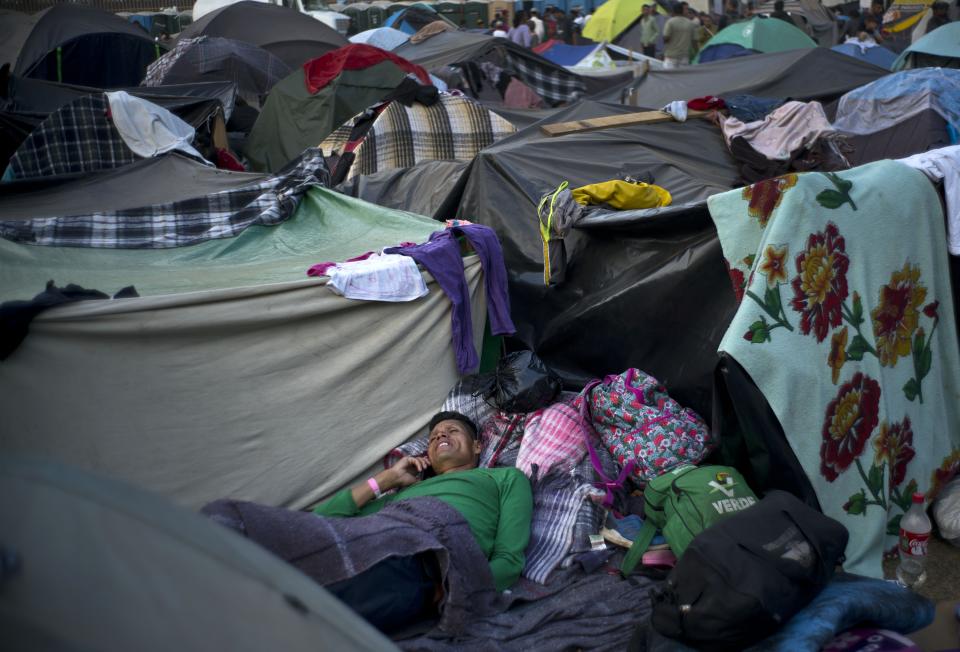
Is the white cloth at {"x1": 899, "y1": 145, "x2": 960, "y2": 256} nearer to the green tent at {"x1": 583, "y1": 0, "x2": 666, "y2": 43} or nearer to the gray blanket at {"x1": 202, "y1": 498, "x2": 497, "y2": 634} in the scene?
the gray blanket at {"x1": 202, "y1": 498, "x2": 497, "y2": 634}

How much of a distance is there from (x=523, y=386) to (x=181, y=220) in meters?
2.25

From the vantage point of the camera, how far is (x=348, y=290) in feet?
13.1

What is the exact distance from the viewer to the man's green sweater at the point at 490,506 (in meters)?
3.46

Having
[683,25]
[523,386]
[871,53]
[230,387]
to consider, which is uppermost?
[683,25]

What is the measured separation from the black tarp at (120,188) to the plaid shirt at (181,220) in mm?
252

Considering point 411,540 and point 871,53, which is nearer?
point 411,540

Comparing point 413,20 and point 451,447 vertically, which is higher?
point 413,20

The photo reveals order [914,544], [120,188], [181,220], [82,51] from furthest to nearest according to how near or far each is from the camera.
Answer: [82,51]
[120,188]
[181,220]
[914,544]

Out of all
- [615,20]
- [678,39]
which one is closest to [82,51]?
[678,39]

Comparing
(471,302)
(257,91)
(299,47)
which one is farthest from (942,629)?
(299,47)

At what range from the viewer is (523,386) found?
173 inches

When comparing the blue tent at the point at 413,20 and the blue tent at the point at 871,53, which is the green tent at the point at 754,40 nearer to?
the blue tent at the point at 871,53

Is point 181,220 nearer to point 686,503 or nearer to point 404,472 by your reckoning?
point 404,472

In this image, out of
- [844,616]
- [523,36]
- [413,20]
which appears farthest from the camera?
[523,36]
